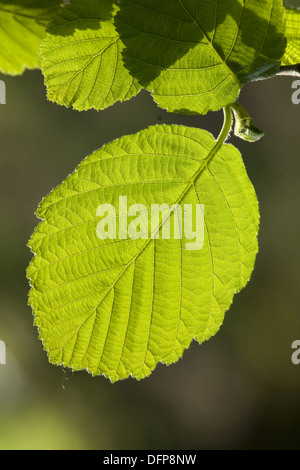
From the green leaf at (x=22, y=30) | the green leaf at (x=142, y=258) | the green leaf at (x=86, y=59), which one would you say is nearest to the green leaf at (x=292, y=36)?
the green leaf at (x=142, y=258)

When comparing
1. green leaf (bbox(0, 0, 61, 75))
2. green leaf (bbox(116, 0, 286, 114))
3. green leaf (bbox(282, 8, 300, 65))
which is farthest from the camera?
green leaf (bbox(0, 0, 61, 75))

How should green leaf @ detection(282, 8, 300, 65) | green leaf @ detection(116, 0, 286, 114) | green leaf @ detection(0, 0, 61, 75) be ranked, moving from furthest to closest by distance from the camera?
green leaf @ detection(0, 0, 61, 75)
green leaf @ detection(282, 8, 300, 65)
green leaf @ detection(116, 0, 286, 114)

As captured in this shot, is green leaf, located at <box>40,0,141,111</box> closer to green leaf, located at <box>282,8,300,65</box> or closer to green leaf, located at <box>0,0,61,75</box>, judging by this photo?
green leaf, located at <box>0,0,61,75</box>

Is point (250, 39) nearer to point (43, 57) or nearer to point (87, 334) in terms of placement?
point (43, 57)

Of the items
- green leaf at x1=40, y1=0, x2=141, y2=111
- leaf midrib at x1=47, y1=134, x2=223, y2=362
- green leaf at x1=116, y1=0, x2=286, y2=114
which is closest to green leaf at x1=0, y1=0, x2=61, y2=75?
green leaf at x1=40, y1=0, x2=141, y2=111

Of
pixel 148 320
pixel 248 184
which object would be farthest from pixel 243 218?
pixel 148 320

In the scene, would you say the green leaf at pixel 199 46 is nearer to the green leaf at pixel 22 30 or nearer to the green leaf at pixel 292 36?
the green leaf at pixel 292 36

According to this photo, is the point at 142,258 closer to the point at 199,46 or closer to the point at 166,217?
the point at 166,217
